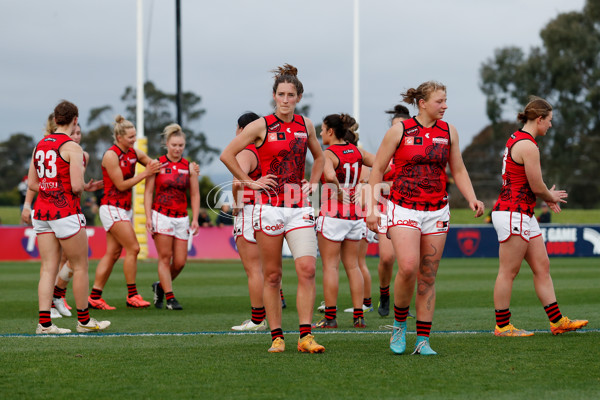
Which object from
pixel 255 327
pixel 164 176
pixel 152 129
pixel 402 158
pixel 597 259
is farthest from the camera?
pixel 152 129

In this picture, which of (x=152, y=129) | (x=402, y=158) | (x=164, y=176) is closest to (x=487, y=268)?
(x=164, y=176)

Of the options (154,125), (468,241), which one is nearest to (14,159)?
(154,125)

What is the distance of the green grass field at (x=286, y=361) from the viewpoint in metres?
5.12

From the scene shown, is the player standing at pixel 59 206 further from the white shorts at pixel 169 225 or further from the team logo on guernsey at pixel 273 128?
the white shorts at pixel 169 225

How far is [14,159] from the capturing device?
5772 cm

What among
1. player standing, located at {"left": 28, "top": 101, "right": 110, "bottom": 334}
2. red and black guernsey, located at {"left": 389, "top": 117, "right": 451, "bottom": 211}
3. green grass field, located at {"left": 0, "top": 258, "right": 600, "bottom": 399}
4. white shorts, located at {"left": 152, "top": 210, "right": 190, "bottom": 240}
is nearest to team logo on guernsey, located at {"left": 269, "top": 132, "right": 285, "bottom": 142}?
red and black guernsey, located at {"left": 389, "top": 117, "right": 451, "bottom": 211}

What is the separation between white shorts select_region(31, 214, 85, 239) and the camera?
7.73 metres

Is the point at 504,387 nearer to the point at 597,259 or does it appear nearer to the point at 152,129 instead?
the point at 597,259

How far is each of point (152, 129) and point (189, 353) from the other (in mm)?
47843

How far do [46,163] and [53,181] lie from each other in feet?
0.59

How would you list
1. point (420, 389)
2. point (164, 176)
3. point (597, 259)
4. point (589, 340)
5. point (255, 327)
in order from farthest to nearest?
point (597, 259)
point (164, 176)
point (255, 327)
point (589, 340)
point (420, 389)

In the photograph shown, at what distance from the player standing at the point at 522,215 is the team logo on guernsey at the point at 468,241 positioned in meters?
17.4

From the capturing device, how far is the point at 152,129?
2099 inches

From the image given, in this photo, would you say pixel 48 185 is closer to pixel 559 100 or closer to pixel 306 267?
pixel 306 267
